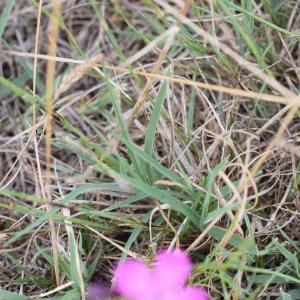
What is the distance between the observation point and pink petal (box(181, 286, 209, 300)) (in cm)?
88

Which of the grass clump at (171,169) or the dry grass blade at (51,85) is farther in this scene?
the grass clump at (171,169)

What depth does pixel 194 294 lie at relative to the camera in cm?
91

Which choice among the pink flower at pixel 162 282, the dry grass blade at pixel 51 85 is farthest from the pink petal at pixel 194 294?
the dry grass blade at pixel 51 85

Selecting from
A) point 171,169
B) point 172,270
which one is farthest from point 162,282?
point 171,169

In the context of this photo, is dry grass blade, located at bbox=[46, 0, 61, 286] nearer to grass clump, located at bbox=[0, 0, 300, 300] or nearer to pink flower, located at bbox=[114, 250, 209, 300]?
grass clump, located at bbox=[0, 0, 300, 300]

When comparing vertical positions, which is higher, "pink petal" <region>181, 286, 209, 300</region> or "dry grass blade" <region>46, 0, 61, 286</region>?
"dry grass blade" <region>46, 0, 61, 286</region>

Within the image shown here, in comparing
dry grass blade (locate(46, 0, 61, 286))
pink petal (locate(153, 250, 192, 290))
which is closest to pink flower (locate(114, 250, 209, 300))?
pink petal (locate(153, 250, 192, 290))

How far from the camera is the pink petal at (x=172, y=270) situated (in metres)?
0.85

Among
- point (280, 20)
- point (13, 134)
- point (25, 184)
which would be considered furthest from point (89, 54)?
point (280, 20)

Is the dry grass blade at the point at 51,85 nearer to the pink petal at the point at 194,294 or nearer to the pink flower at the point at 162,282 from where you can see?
the pink flower at the point at 162,282

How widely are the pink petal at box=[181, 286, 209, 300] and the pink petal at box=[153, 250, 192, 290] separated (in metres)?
0.02

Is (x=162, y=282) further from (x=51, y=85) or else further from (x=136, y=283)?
(x=51, y=85)

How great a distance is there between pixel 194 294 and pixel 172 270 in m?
0.07

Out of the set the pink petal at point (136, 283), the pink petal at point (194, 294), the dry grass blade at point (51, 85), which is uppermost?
the dry grass blade at point (51, 85)
